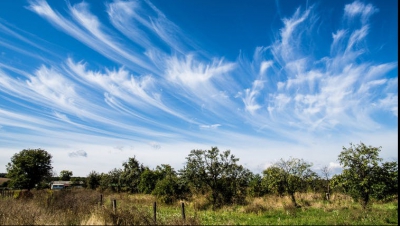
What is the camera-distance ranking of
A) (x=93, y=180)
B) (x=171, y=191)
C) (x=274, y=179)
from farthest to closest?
(x=93, y=180) < (x=171, y=191) < (x=274, y=179)

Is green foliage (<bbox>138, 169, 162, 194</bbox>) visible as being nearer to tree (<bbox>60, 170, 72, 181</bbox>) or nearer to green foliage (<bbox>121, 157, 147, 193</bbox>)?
green foliage (<bbox>121, 157, 147, 193</bbox>)

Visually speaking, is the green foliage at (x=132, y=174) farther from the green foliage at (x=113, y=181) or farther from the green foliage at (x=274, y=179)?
the green foliage at (x=274, y=179)

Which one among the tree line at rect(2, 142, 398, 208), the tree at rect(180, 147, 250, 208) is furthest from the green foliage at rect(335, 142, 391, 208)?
the tree at rect(180, 147, 250, 208)

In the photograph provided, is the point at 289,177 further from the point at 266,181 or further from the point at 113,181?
the point at 113,181

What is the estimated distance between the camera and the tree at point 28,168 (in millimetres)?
45656

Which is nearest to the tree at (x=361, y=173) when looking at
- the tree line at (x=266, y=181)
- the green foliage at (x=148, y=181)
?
the tree line at (x=266, y=181)

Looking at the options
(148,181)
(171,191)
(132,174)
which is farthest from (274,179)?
(132,174)

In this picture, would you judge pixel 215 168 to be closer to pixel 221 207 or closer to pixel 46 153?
pixel 221 207

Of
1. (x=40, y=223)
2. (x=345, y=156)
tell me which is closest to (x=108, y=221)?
(x=40, y=223)

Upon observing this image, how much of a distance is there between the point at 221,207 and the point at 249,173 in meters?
4.12

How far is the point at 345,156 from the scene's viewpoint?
1705 centimetres

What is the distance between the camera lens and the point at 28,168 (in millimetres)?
46312

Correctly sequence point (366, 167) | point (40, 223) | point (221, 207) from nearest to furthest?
point (40, 223) → point (366, 167) → point (221, 207)

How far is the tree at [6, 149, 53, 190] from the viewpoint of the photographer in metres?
45.7
